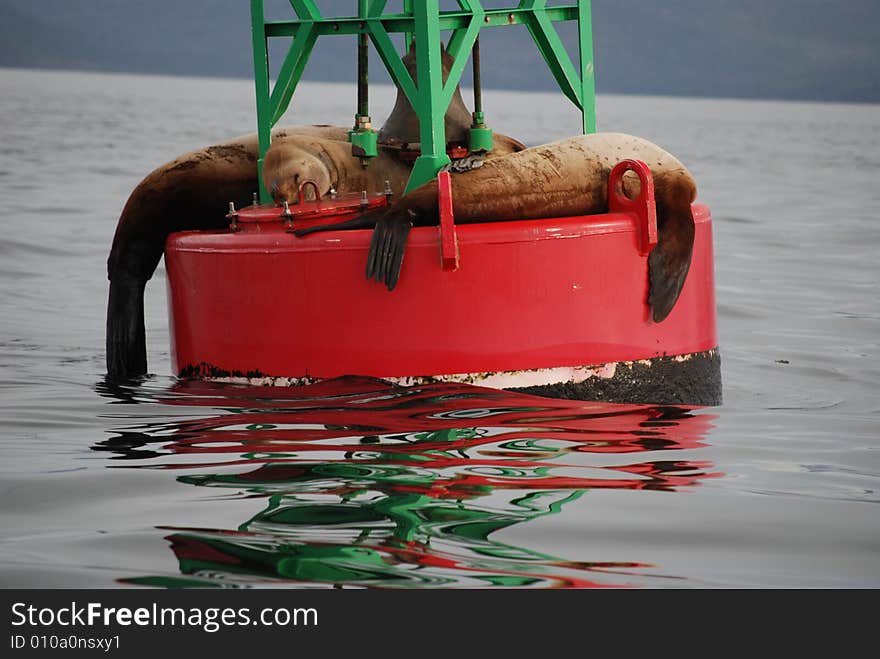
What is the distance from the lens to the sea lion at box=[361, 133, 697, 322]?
7.00 meters

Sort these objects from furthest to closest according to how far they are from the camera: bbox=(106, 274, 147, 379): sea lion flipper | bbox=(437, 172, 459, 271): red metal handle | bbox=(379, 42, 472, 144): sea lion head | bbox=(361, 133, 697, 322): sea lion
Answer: bbox=(106, 274, 147, 379): sea lion flipper → bbox=(379, 42, 472, 144): sea lion head → bbox=(361, 133, 697, 322): sea lion → bbox=(437, 172, 459, 271): red metal handle

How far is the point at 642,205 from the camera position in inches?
280

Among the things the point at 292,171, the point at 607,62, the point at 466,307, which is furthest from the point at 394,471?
the point at 607,62

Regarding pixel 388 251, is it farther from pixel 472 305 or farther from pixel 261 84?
pixel 261 84

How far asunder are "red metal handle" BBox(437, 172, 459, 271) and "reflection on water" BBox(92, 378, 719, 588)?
0.59 m

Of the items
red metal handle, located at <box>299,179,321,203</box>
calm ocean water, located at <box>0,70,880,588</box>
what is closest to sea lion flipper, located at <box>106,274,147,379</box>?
calm ocean water, located at <box>0,70,880,588</box>

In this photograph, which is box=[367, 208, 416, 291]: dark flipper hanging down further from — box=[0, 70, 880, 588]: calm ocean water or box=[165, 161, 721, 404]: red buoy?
box=[0, 70, 880, 588]: calm ocean water

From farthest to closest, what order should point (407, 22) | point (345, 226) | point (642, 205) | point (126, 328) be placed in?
point (126, 328) → point (407, 22) → point (345, 226) → point (642, 205)

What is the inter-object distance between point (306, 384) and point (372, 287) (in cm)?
61

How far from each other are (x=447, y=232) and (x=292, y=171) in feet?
4.30

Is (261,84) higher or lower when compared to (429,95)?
higher

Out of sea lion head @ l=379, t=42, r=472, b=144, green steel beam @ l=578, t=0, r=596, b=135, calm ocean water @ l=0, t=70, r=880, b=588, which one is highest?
green steel beam @ l=578, t=0, r=596, b=135
